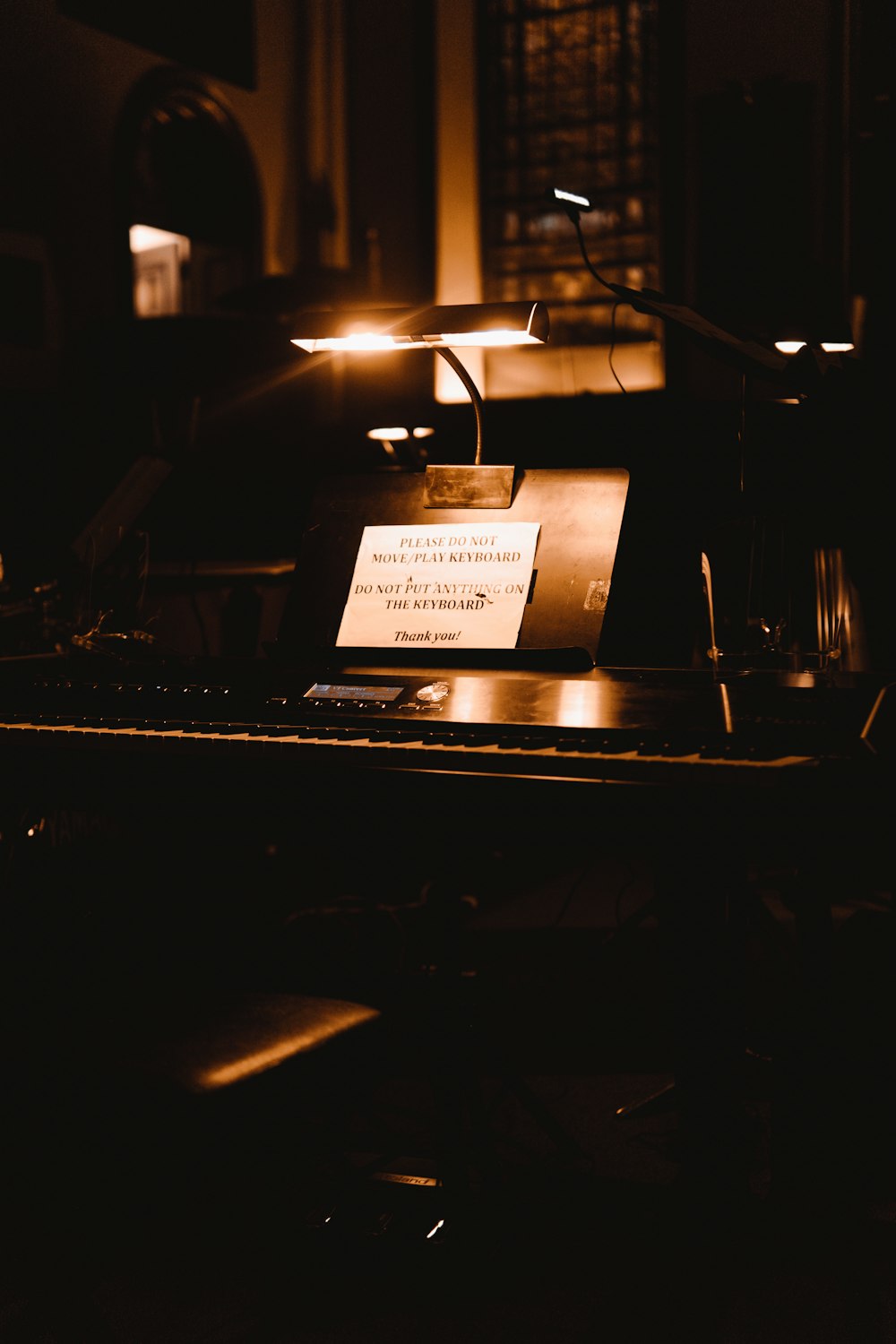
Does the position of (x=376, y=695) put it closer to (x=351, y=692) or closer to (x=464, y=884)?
(x=351, y=692)

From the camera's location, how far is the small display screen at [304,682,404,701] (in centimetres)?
156

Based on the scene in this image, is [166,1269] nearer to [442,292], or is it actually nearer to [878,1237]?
[878,1237]

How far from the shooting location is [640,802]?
1.26 m

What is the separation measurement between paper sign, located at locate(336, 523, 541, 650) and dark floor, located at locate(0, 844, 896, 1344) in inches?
18.7

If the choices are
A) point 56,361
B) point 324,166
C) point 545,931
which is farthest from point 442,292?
point 545,931

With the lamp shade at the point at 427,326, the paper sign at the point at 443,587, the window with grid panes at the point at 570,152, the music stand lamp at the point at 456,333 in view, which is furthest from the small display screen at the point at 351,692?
the window with grid panes at the point at 570,152

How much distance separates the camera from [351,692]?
1598 mm

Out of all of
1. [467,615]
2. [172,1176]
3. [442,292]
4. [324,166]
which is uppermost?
[324,166]

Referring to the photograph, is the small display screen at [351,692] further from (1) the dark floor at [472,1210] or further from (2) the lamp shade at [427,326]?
(2) the lamp shade at [427,326]

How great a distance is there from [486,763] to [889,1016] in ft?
1.94

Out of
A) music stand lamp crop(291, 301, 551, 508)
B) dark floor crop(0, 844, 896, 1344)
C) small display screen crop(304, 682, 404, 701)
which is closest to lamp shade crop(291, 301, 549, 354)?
music stand lamp crop(291, 301, 551, 508)

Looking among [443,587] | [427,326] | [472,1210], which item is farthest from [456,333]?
[472,1210]

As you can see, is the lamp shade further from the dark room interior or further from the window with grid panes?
the window with grid panes

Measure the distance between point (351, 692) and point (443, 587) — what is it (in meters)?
0.23
